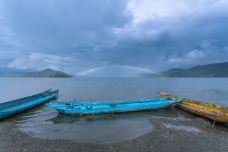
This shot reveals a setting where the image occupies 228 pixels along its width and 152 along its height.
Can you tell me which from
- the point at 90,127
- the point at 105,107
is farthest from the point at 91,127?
the point at 105,107

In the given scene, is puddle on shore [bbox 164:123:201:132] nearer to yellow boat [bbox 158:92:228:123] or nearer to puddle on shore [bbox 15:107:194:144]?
puddle on shore [bbox 15:107:194:144]

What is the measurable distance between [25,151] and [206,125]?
1532 cm

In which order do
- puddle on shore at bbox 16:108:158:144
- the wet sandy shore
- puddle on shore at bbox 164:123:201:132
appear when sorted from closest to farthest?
the wet sandy shore → puddle on shore at bbox 16:108:158:144 → puddle on shore at bbox 164:123:201:132

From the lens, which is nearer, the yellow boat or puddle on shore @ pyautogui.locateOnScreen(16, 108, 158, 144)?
puddle on shore @ pyautogui.locateOnScreen(16, 108, 158, 144)

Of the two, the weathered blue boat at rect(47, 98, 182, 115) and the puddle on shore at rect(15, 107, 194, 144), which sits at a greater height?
the weathered blue boat at rect(47, 98, 182, 115)

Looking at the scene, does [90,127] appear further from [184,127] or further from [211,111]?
[211,111]

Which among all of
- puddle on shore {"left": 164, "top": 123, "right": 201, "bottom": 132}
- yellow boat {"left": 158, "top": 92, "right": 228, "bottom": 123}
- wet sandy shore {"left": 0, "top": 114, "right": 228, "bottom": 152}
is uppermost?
yellow boat {"left": 158, "top": 92, "right": 228, "bottom": 123}

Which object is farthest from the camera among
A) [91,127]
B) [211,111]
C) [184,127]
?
[211,111]

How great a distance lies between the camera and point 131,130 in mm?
14117

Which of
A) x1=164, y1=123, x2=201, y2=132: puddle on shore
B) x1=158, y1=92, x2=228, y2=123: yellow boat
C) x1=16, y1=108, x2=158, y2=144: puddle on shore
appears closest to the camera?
x1=16, y1=108, x2=158, y2=144: puddle on shore

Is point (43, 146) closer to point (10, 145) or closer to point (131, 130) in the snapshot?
point (10, 145)

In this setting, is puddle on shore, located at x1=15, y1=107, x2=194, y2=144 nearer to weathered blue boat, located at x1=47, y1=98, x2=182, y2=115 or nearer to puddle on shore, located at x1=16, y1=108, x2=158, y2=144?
puddle on shore, located at x1=16, y1=108, x2=158, y2=144

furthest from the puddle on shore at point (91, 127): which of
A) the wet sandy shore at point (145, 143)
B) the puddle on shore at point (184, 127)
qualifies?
the wet sandy shore at point (145, 143)

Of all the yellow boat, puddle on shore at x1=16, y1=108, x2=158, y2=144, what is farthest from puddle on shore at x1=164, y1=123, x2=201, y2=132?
the yellow boat
